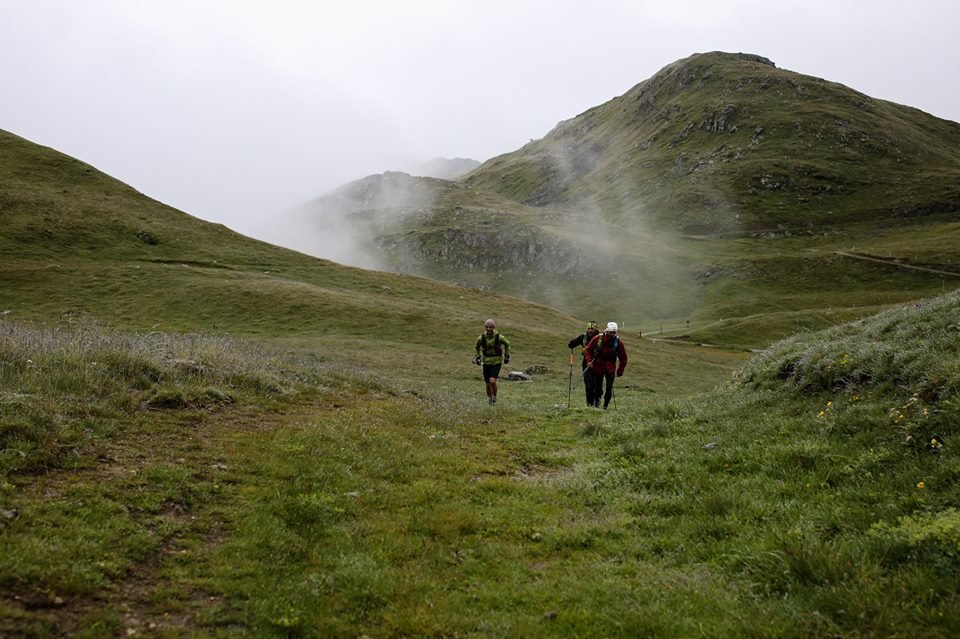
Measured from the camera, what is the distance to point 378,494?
9.38 metres

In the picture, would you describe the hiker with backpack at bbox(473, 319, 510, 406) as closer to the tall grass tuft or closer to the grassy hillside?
the tall grass tuft

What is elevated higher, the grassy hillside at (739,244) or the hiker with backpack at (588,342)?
the grassy hillside at (739,244)

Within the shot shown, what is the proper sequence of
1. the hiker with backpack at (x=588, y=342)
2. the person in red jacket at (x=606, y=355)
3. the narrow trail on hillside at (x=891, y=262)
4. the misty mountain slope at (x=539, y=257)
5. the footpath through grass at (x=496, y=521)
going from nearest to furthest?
the footpath through grass at (x=496, y=521)
the person in red jacket at (x=606, y=355)
the hiker with backpack at (x=588, y=342)
the narrow trail on hillside at (x=891, y=262)
the misty mountain slope at (x=539, y=257)

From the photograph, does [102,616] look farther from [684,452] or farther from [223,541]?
[684,452]

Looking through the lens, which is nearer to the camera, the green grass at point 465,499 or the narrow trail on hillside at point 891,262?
the green grass at point 465,499

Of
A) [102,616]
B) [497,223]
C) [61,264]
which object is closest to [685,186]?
[497,223]

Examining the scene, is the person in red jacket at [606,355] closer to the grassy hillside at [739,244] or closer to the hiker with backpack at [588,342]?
the hiker with backpack at [588,342]

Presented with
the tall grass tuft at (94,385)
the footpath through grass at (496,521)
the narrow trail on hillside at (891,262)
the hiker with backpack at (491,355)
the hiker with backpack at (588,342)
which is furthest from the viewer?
the narrow trail on hillside at (891,262)

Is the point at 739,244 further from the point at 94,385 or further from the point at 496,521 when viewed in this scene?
the point at 94,385

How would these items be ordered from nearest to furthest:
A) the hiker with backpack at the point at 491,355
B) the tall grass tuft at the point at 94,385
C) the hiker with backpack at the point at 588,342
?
the tall grass tuft at the point at 94,385, the hiker with backpack at the point at 588,342, the hiker with backpack at the point at 491,355

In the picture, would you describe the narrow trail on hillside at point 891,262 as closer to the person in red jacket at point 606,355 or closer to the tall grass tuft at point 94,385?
the person in red jacket at point 606,355

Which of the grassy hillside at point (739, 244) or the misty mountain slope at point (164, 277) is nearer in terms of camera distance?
the misty mountain slope at point (164, 277)

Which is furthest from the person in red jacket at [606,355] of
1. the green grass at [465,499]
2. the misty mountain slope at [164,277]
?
the misty mountain slope at [164,277]

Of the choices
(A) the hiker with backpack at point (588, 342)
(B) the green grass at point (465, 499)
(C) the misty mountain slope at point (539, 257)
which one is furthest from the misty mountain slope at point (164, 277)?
(C) the misty mountain slope at point (539, 257)
